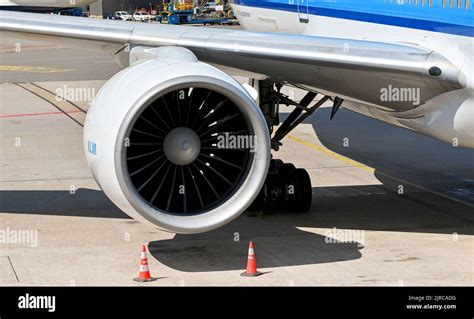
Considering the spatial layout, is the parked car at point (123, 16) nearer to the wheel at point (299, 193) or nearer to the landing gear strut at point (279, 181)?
the landing gear strut at point (279, 181)

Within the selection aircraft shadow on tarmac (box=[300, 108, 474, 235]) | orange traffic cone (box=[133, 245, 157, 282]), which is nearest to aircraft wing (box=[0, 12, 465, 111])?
aircraft shadow on tarmac (box=[300, 108, 474, 235])

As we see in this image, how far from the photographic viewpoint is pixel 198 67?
10.1 meters

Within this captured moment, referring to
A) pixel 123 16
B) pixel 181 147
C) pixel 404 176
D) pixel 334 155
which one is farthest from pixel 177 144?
pixel 123 16

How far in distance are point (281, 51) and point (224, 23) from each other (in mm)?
52384

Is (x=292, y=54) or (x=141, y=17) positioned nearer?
(x=292, y=54)

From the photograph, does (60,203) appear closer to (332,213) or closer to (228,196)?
(332,213)

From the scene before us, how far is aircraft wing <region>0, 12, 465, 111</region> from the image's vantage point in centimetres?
1066

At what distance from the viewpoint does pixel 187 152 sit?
1029cm

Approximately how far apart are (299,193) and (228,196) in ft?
9.27

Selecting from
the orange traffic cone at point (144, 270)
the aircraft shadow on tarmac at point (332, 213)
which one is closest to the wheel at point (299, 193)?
the aircraft shadow on tarmac at point (332, 213)

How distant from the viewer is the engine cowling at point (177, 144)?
977 cm

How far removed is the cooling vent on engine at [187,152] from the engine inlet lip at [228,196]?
0.09 metres

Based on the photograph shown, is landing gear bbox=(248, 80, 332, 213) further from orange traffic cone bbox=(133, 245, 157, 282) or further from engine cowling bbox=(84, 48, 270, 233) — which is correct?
orange traffic cone bbox=(133, 245, 157, 282)

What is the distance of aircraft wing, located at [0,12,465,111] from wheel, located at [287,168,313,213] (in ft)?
5.31
